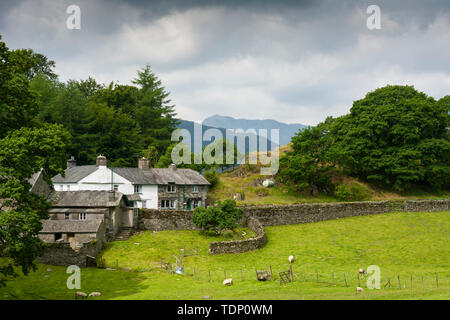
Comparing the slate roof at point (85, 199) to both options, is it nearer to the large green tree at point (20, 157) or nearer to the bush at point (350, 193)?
the large green tree at point (20, 157)

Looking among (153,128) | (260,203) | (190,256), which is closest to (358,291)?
(190,256)

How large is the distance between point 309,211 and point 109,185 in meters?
27.6

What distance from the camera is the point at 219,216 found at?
4278cm

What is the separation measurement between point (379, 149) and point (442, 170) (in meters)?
9.82

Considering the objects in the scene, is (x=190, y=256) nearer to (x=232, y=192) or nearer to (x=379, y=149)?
(x=232, y=192)

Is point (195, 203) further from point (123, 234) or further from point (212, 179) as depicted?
point (123, 234)

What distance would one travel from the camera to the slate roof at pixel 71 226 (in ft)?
122

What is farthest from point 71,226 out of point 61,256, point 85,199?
point 85,199

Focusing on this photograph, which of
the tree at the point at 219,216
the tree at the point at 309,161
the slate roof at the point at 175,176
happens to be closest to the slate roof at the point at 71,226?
the tree at the point at 219,216

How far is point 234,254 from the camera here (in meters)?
37.3

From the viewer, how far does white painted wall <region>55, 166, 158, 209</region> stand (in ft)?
163

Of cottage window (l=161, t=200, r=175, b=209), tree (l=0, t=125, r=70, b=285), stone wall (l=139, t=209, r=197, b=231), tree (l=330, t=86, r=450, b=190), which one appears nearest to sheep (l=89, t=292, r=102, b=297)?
tree (l=0, t=125, r=70, b=285)

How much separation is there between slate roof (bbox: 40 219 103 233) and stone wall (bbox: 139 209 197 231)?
7.25 meters

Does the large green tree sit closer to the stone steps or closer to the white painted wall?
the stone steps
